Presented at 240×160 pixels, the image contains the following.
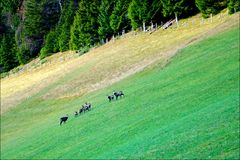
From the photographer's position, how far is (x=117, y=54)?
8431cm

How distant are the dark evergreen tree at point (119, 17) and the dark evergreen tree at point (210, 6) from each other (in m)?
20.8

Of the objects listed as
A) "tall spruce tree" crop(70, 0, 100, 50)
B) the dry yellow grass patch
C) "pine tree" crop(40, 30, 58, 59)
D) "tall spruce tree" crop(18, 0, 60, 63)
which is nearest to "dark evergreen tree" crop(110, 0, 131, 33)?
the dry yellow grass patch

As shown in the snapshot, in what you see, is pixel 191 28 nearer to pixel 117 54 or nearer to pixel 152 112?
pixel 117 54

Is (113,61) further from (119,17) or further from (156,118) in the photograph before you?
(156,118)

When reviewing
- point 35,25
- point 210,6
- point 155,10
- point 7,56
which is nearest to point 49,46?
point 7,56

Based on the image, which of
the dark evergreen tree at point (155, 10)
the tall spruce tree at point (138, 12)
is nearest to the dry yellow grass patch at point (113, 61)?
the tall spruce tree at point (138, 12)

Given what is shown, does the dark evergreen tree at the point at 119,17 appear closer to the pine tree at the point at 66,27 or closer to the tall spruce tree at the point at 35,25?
the pine tree at the point at 66,27

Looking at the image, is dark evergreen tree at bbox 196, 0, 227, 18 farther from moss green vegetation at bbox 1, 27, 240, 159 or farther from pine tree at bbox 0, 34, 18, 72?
pine tree at bbox 0, 34, 18, 72

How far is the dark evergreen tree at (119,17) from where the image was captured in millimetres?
104000

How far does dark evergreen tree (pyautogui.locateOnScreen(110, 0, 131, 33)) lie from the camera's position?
341 feet

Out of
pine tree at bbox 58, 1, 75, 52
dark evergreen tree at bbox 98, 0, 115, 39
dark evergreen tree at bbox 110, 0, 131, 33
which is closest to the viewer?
dark evergreen tree at bbox 110, 0, 131, 33

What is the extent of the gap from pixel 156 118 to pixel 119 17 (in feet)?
233

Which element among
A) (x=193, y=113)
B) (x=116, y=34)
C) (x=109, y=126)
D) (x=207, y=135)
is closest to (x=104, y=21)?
(x=116, y=34)

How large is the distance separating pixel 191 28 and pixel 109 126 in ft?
160
